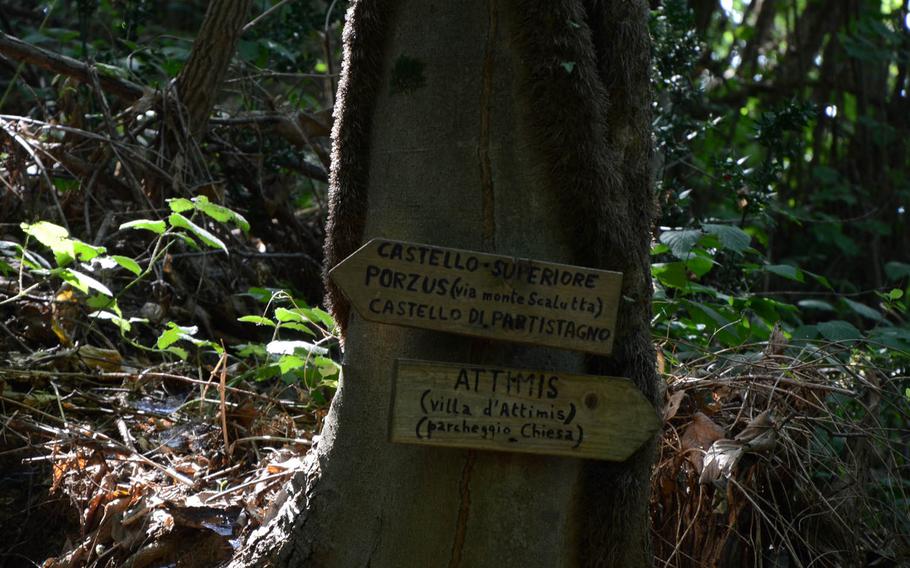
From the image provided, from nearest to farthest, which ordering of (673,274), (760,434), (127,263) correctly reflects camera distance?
(760,434) < (127,263) < (673,274)

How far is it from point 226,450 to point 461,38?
5.12 feet

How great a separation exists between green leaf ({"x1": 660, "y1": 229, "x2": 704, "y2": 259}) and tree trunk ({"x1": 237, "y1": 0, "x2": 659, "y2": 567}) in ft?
4.53

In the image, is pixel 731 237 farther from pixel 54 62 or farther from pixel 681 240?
pixel 54 62

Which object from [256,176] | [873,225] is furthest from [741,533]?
[873,225]

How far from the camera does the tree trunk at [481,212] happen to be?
192 centimetres

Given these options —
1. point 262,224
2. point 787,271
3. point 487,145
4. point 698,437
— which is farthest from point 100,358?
point 787,271

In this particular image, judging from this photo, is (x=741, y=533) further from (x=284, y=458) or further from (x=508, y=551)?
(x=284, y=458)

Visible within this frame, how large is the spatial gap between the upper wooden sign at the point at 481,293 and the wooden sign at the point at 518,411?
0.29ft

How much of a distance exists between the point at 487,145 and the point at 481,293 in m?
0.34

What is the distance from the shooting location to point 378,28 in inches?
78.7

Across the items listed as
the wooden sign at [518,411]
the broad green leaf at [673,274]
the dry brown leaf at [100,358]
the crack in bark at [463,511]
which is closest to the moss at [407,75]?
the wooden sign at [518,411]

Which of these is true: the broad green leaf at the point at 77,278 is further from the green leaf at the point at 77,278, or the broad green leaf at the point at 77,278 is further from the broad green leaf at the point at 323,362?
the broad green leaf at the point at 323,362

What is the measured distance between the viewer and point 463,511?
1924 mm

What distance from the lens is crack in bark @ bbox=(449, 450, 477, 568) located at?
6.29ft
